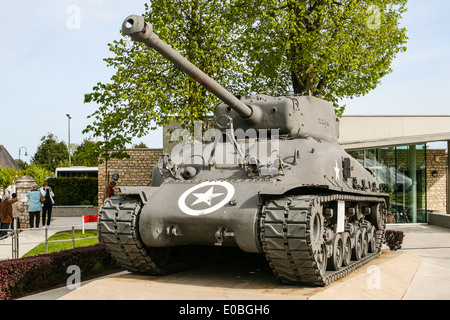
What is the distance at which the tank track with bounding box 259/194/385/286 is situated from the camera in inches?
281

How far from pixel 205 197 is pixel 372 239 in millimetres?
5644

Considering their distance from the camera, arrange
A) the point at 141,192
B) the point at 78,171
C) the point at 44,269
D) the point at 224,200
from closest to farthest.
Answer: the point at 224,200, the point at 141,192, the point at 44,269, the point at 78,171

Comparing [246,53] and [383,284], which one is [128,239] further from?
[246,53]

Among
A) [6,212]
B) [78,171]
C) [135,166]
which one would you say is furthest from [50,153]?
[6,212]

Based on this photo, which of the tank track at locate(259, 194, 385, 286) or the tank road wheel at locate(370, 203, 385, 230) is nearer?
the tank track at locate(259, 194, 385, 286)

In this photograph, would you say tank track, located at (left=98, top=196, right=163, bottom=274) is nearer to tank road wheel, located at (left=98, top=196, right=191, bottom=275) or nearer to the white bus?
tank road wheel, located at (left=98, top=196, right=191, bottom=275)

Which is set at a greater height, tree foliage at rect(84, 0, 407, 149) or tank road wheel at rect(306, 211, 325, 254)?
tree foliage at rect(84, 0, 407, 149)

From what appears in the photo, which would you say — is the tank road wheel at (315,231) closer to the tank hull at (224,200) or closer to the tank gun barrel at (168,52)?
the tank hull at (224,200)

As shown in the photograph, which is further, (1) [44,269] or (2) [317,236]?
(1) [44,269]

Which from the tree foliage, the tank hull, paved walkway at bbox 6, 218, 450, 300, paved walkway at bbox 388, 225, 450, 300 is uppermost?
the tree foliage

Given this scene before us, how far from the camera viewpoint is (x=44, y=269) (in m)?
9.60

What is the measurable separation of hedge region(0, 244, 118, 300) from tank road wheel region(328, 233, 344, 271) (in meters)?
4.91

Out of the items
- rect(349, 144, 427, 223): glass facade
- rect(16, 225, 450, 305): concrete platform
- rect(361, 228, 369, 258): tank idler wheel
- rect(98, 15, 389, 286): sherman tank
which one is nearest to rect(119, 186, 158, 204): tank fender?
rect(98, 15, 389, 286): sherman tank

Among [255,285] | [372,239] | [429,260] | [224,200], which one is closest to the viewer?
[224,200]
